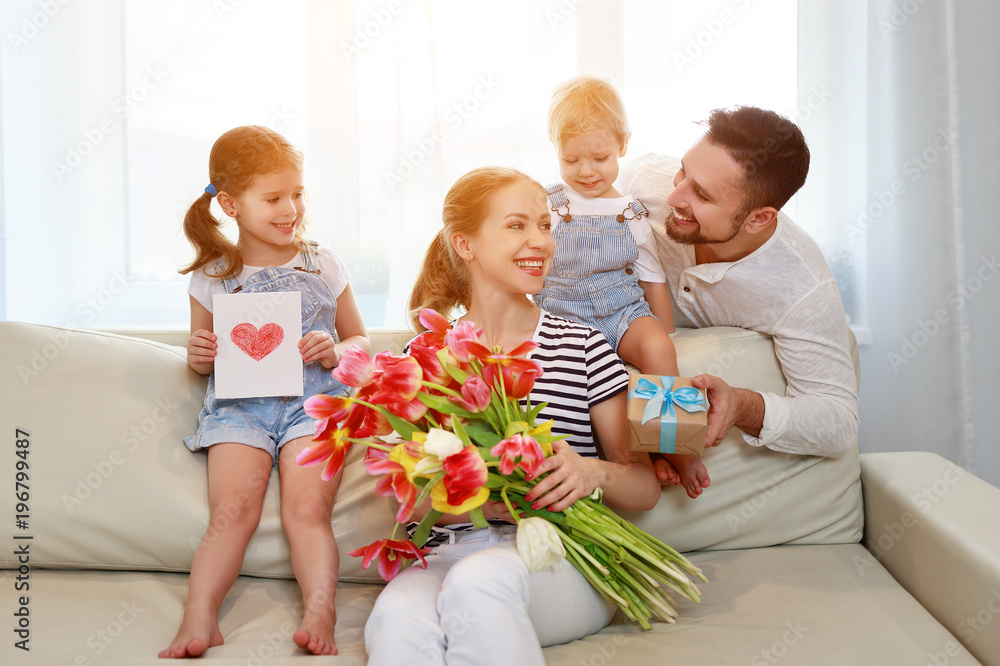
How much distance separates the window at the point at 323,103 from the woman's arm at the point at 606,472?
112cm

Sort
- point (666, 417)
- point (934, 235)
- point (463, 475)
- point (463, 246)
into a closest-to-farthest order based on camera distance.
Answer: point (463, 475) < point (666, 417) < point (463, 246) < point (934, 235)

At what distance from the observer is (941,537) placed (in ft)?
4.28

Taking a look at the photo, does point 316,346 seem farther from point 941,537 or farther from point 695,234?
point 941,537

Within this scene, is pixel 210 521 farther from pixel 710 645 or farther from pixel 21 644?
pixel 710 645

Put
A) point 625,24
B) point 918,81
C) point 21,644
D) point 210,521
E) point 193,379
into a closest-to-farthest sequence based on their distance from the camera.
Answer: point 21,644, point 210,521, point 193,379, point 918,81, point 625,24

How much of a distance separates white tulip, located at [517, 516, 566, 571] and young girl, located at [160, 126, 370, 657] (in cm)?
38

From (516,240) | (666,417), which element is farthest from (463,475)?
(516,240)

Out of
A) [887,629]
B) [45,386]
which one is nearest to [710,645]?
[887,629]

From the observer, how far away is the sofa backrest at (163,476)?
1450 mm

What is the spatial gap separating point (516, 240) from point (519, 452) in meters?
0.50

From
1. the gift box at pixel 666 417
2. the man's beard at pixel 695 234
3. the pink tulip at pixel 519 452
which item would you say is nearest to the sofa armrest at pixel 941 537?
the gift box at pixel 666 417

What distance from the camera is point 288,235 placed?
65.2 inches

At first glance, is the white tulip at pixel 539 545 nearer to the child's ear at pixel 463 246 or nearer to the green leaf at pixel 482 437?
the green leaf at pixel 482 437

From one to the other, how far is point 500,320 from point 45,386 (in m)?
0.95
